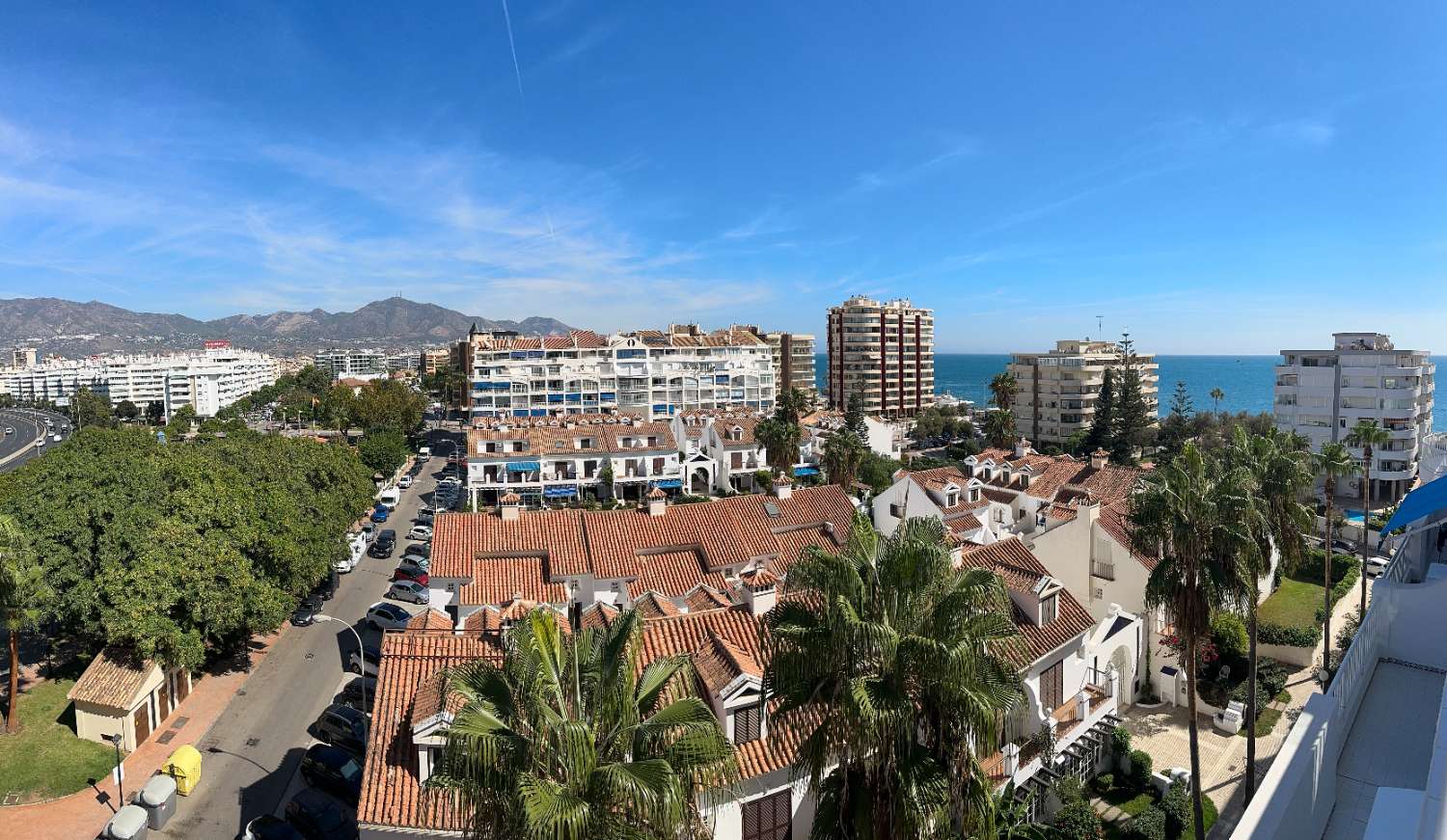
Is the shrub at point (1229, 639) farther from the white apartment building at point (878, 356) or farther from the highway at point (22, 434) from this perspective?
the highway at point (22, 434)

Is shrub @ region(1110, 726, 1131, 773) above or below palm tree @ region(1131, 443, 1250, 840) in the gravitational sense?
below

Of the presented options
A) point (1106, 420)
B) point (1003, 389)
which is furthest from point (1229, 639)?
point (1003, 389)

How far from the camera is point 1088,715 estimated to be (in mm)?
23406

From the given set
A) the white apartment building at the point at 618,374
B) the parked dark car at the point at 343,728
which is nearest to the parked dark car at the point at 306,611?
the parked dark car at the point at 343,728

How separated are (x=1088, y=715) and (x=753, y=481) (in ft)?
163

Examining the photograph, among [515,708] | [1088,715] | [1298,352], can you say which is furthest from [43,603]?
[1298,352]

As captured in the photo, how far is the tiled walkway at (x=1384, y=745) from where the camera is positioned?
9.63 metres

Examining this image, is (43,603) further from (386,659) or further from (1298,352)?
(1298,352)

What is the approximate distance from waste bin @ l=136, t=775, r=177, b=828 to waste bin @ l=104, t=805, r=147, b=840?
0.95 feet

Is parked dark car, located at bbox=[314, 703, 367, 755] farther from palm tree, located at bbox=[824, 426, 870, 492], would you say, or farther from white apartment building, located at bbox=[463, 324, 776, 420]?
white apartment building, located at bbox=[463, 324, 776, 420]

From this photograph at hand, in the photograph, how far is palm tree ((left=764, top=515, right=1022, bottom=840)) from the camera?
397 inches

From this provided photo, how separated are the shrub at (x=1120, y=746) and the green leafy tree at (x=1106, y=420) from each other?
222 ft

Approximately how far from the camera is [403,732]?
56.4ft

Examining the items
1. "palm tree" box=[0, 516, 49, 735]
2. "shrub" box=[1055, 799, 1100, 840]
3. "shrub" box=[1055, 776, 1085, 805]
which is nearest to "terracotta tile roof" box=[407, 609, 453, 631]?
"palm tree" box=[0, 516, 49, 735]
